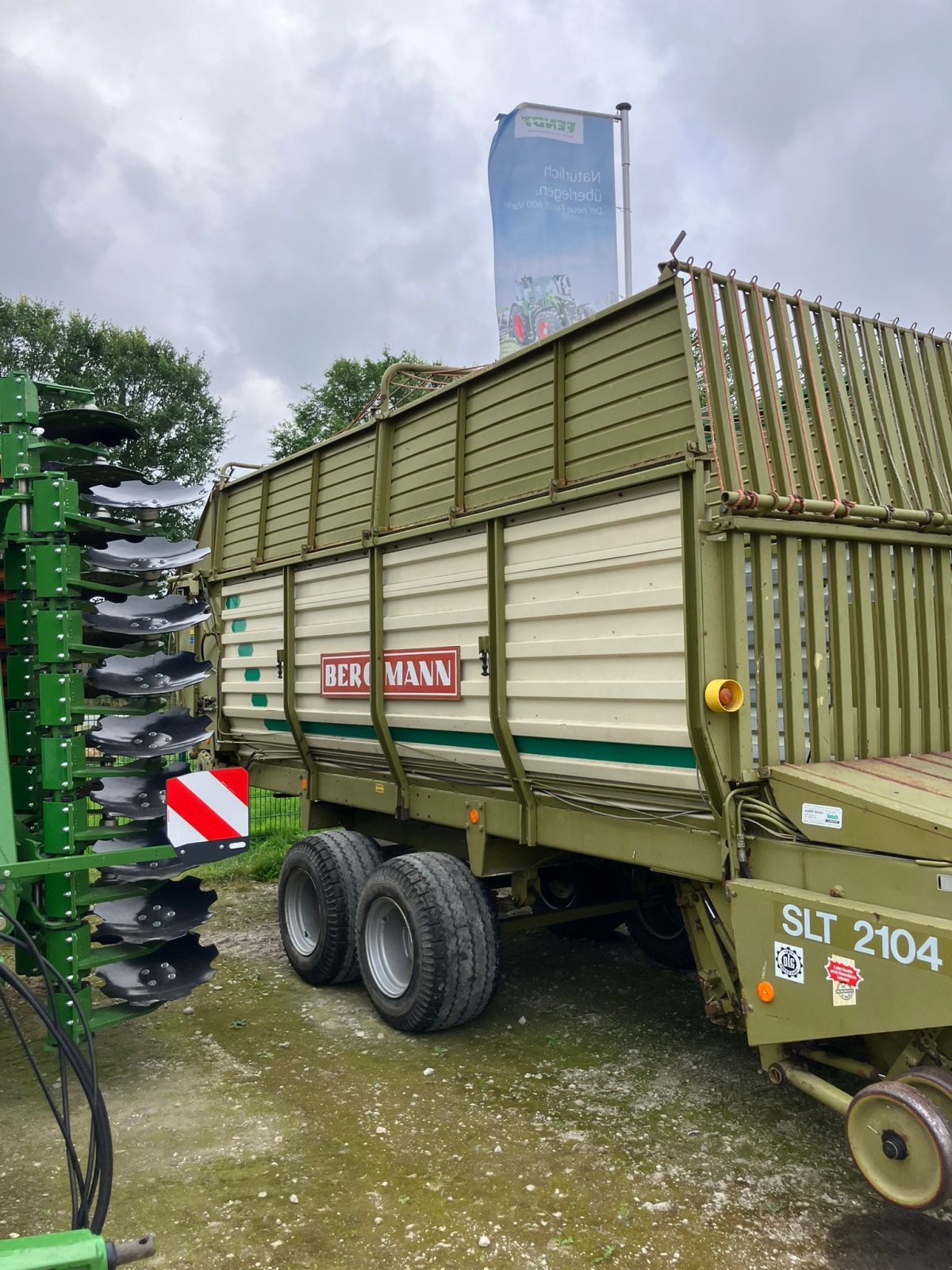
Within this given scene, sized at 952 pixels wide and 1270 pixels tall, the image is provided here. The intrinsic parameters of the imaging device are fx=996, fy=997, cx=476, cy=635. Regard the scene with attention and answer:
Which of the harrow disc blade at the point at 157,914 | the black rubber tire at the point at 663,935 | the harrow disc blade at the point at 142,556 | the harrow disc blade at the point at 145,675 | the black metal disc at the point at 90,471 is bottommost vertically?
the black rubber tire at the point at 663,935

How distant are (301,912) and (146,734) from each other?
2188 mm

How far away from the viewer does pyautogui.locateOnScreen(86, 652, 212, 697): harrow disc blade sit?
13.5 feet

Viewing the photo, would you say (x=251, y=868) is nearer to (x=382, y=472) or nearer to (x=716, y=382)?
(x=382, y=472)

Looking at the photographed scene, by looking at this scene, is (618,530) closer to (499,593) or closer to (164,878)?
(499,593)

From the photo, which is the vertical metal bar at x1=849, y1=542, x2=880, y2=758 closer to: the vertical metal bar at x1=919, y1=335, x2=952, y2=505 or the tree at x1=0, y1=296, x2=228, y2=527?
the vertical metal bar at x1=919, y1=335, x2=952, y2=505

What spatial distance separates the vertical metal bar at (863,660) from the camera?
376 cm

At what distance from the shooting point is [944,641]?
4047 mm

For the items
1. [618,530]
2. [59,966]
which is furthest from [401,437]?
[59,966]

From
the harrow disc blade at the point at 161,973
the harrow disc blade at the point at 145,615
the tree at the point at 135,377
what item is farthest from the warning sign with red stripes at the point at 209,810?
the tree at the point at 135,377

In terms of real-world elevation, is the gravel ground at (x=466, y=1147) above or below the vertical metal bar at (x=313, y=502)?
below

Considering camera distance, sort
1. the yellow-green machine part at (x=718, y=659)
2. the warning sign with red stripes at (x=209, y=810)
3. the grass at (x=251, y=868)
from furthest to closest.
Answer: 1. the grass at (x=251, y=868)
2. the warning sign with red stripes at (x=209, y=810)
3. the yellow-green machine part at (x=718, y=659)

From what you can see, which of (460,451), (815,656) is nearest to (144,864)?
(460,451)

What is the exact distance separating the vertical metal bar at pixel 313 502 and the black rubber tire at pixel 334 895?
5.79 ft

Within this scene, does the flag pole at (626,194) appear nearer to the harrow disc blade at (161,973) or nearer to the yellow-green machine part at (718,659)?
the yellow-green machine part at (718,659)
